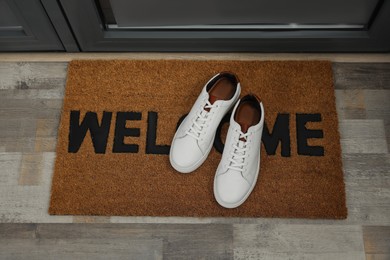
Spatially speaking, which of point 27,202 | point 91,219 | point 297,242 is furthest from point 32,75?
point 297,242

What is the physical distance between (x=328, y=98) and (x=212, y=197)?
48cm

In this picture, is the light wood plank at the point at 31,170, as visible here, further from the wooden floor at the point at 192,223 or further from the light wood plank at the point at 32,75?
the light wood plank at the point at 32,75

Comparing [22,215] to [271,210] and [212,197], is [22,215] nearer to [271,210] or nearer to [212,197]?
[212,197]

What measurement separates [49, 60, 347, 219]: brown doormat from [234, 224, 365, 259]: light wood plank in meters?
0.04

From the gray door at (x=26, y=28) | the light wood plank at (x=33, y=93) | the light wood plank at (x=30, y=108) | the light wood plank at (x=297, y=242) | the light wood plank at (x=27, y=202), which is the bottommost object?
the light wood plank at (x=297, y=242)

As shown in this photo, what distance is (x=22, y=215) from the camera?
45.9 inches

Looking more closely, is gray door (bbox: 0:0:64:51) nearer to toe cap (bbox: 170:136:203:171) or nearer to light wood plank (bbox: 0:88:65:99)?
light wood plank (bbox: 0:88:65:99)

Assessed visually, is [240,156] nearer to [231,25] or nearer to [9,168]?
[231,25]

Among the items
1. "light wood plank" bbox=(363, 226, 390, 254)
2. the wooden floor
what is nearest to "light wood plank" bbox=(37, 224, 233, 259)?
the wooden floor

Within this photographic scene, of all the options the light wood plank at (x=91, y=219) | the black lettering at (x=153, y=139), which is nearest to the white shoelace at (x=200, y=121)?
the black lettering at (x=153, y=139)

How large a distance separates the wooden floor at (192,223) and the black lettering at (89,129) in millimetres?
64

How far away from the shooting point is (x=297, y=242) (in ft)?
3.71

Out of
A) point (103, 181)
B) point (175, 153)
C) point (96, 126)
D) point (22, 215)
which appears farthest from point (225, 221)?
point (22, 215)

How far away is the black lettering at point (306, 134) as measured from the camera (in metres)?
1.21
